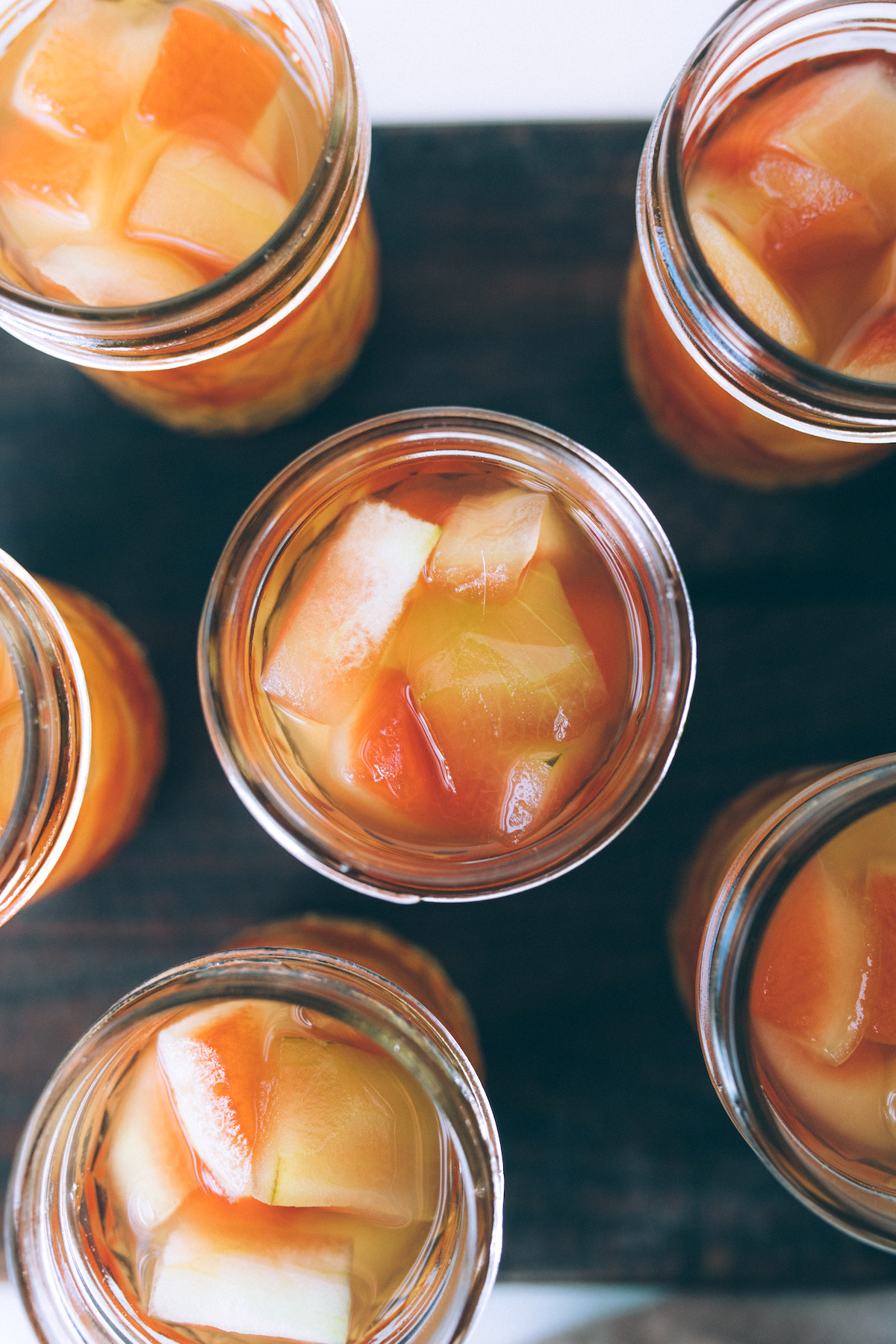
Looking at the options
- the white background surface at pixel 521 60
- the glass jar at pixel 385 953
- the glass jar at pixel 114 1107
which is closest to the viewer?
the glass jar at pixel 114 1107

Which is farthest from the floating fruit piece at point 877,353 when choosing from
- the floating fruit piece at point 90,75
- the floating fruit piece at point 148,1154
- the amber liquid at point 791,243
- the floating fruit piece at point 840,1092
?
the floating fruit piece at point 148,1154

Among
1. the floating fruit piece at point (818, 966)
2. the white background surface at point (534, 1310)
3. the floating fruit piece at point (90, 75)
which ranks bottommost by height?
the white background surface at point (534, 1310)

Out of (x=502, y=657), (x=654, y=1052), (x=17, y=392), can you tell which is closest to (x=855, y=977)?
(x=654, y=1052)

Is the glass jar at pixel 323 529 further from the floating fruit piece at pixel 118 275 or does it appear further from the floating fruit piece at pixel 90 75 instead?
the floating fruit piece at pixel 90 75

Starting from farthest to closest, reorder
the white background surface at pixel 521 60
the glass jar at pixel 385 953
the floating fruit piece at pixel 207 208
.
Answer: the white background surface at pixel 521 60 < the glass jar at pixel 385 953 < the floating fruit piece at pixel 207 208

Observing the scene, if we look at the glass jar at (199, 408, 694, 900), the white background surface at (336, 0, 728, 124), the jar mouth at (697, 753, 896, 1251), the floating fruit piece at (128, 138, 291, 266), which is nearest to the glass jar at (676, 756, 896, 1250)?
the jar mouth at (697, 753, 896, 1251)

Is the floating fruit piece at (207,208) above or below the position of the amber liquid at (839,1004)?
above

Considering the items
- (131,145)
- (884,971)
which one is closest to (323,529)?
(131,145)
